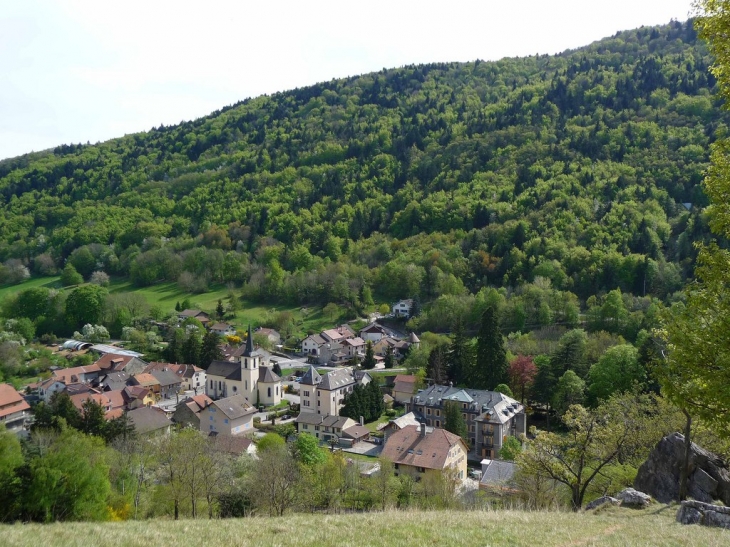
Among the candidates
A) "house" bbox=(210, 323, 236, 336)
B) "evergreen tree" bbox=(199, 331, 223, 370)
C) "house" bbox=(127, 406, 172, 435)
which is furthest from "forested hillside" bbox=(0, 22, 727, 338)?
"house" bbox=(127, 406, 172, 435)

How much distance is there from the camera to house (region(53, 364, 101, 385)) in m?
51.3

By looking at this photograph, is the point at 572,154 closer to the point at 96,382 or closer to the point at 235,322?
the point at 235,322

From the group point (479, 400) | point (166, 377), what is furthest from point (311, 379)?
point (166, 377)

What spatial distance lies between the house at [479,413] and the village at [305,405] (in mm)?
75

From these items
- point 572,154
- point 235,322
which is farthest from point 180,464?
point 572,154

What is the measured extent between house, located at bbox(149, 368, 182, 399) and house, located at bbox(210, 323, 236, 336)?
16798mm

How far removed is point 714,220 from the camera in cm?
862

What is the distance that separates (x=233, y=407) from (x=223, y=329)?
30732 mm

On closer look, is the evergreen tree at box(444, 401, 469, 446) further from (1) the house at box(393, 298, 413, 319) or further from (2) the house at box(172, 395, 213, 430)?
(1) the house at box(393, 298, 413, 319)

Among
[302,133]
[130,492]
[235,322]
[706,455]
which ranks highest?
[302,133]

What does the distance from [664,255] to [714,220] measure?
70458mm

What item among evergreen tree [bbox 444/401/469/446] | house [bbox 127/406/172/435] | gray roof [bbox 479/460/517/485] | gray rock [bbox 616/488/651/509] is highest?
gray rock [bbox 616/488/651/509]

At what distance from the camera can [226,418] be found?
41.3 metres

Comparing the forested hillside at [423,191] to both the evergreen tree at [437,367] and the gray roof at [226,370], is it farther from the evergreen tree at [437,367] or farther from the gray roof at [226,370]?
the gray roof at [226,370]
